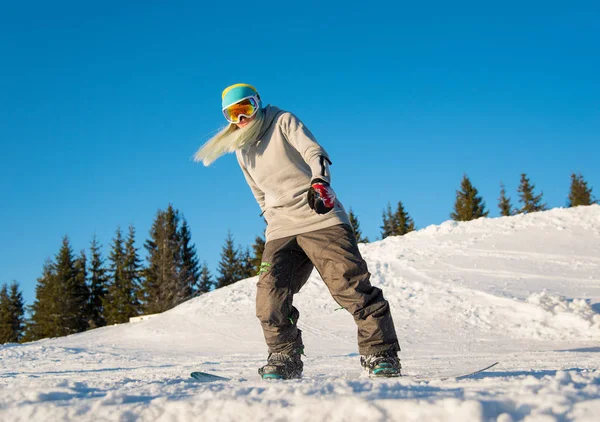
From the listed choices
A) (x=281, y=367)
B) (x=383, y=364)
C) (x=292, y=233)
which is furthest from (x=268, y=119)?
(x=383, y=364)

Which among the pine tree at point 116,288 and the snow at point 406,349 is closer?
the snow at point 406,349

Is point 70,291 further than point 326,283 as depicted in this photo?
Yes

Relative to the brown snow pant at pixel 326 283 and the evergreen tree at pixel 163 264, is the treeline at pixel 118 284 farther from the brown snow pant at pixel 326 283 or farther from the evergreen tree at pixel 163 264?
the brown snow pant at pixel 326 283

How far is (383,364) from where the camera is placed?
2842 mm

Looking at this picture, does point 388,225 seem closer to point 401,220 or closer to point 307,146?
point 401,220

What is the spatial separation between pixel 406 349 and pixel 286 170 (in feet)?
15.7

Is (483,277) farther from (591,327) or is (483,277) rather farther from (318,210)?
(318,210)

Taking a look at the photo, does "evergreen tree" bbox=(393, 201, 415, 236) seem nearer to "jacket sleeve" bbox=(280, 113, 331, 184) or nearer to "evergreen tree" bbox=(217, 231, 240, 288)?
"evergreen tree" bbox=(217, 231, 240, 288)

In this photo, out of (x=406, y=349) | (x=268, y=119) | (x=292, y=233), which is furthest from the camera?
(x=406, y=349)

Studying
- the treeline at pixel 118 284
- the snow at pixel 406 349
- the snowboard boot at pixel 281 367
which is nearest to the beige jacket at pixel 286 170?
the snowboard boot at pixel 281 367

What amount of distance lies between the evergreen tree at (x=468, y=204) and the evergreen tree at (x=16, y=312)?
36.8 m

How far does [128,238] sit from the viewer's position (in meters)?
39.8

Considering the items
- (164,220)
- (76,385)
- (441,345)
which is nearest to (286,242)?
(76,385)

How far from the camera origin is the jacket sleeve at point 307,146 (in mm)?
3094
